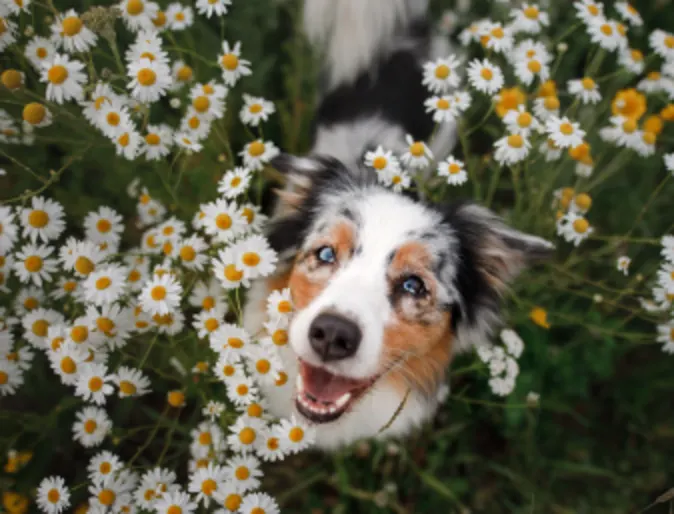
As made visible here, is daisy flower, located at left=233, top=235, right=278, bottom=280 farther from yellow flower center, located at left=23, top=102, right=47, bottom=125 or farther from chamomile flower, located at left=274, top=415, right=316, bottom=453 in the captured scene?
yellow flower center, located at left=23, top=102, right=47, bottom=125

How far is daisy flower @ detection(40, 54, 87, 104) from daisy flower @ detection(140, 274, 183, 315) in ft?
1.91

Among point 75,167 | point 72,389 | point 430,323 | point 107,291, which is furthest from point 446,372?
point 75,167

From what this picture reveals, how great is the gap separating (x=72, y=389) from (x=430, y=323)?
4.93 ft

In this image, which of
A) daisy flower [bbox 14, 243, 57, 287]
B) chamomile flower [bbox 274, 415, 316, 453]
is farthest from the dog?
daisy flower [bbox 14, 243, 57, 287]

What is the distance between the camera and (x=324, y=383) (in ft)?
6.02

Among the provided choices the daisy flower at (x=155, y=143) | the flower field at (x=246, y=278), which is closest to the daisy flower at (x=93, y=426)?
the flower field at (x=246, y=278)

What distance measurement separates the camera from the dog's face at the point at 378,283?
1653 millimetres

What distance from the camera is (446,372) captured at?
2223mm

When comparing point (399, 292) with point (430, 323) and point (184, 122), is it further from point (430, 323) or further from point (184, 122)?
point (184, 122)

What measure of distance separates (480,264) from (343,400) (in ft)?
2.35

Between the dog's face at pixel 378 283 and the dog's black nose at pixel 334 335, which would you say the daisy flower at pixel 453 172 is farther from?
the dog's black nose at pixel 334 335

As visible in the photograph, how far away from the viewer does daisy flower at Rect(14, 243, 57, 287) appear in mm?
1685

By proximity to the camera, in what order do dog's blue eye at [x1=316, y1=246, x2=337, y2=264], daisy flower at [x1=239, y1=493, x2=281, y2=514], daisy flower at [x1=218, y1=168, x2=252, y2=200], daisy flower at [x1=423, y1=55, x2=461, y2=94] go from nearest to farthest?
daisy flower at [x1=239, y1=493, x2=281, y2=514]
daisy flower at [x1=218, y1=168, x2=252, y2=200]
dog's blue eye at [x1=316, y1=246, x2=337, y2=264]
daisy flower at [x1=423, y1=55, x2=461, y2=94]

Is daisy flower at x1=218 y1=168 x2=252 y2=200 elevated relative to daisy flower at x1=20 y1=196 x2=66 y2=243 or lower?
elevated
